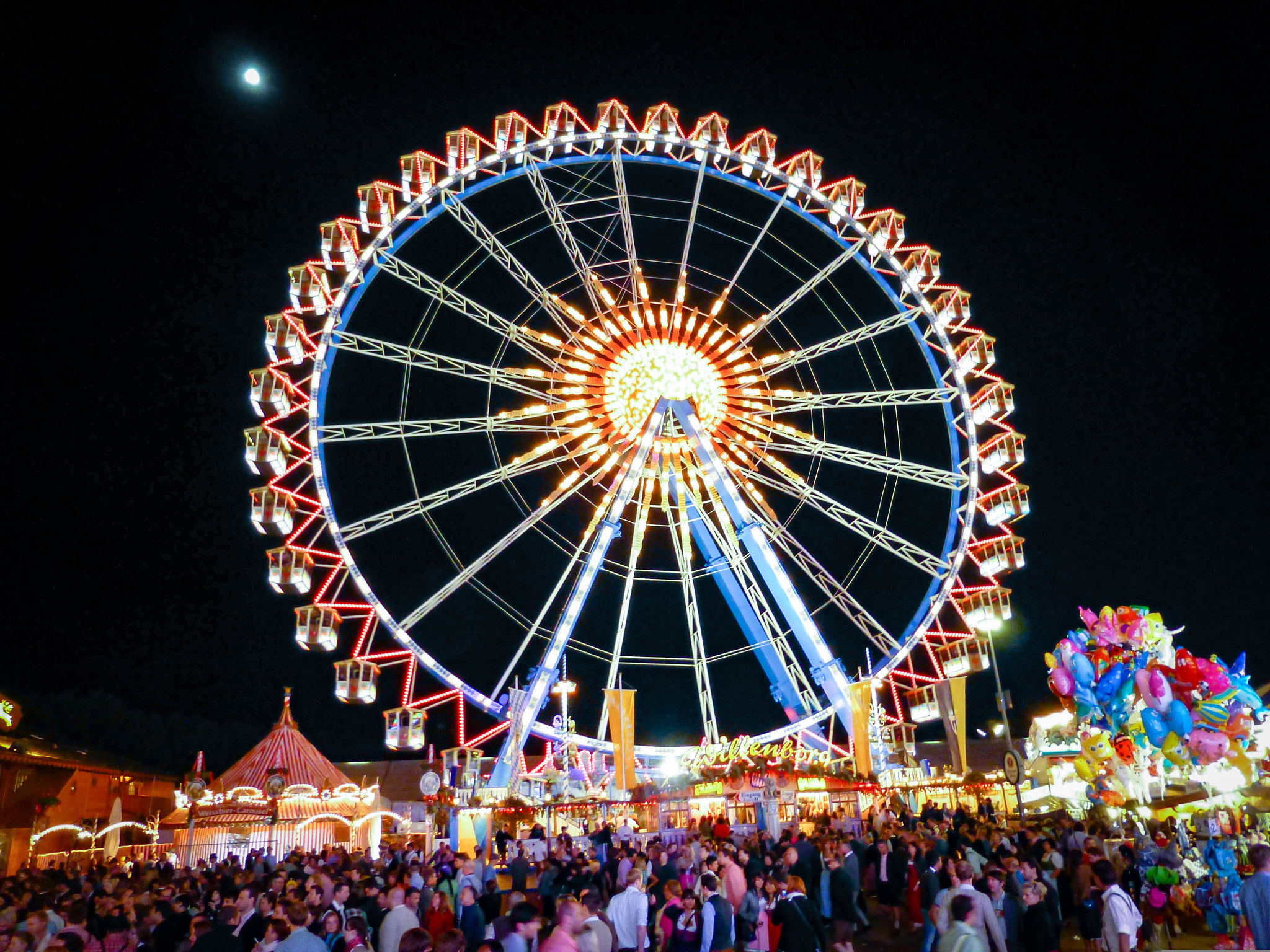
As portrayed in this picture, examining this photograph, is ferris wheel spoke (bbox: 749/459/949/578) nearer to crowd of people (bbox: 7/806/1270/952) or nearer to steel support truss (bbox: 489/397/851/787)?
steel support truss (bbox: 489/397/851/787)

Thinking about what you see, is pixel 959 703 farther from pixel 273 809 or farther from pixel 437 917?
pixel 437 917

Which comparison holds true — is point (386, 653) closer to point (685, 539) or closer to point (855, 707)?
point (685, 539)

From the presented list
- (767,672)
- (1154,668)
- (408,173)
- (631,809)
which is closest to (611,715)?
(631,809)

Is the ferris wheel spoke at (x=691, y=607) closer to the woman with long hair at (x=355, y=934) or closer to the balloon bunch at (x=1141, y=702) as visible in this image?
the balloon bunch at (x=1141, y=702)

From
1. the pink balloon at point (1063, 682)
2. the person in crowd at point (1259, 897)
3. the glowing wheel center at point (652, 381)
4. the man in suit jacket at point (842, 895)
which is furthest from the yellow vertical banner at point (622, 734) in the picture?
the person in crowd at point (1259, 897)

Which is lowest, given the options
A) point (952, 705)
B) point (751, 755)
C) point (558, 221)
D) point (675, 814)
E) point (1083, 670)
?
point (675, 814)

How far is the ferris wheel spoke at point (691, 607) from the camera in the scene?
22.8 meters

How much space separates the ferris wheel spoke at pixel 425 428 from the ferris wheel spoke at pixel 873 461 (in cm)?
584

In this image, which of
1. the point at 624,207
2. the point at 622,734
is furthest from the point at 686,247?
the point at 622,734

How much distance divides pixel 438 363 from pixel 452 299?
58.4 inches

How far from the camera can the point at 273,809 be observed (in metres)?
22.7

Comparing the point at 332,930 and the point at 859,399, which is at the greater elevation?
the point at 859,399

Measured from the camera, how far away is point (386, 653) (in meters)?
19.6

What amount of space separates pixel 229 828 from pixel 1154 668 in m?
20.5
